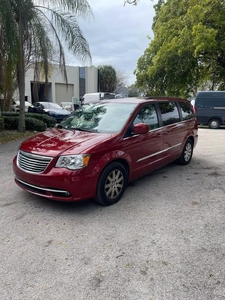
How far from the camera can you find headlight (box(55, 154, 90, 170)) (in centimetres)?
329

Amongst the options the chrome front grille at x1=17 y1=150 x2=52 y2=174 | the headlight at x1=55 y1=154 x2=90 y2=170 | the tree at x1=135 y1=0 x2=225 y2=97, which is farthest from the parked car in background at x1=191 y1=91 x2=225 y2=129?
the chrome front grille at x1=17 y1=150 x2=52 y2=174

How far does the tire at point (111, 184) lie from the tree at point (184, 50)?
13.4 m

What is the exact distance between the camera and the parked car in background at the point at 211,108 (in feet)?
42.5

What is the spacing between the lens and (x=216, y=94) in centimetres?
1297

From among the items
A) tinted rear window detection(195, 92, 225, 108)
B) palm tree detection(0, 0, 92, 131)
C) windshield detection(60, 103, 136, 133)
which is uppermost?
palm tree detection(0, 0, 92, 131)

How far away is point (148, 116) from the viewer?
450 centimetres

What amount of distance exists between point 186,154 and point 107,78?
34.7m

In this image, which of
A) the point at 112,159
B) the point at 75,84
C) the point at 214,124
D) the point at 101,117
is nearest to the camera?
the point at 112,159

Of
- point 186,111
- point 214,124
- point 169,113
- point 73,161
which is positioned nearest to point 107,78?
point 214,124

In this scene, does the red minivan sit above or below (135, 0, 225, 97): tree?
below

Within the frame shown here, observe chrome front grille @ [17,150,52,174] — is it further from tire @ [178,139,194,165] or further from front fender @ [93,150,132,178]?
tire @ [178,139,194,165]

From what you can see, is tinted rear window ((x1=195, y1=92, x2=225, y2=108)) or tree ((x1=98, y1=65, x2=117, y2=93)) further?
tree ((x1=98, y1=65, x2=117, y2=93))

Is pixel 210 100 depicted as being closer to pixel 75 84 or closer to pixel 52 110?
pixel 52 110

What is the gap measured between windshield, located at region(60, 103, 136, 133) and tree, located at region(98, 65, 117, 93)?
35273mm
